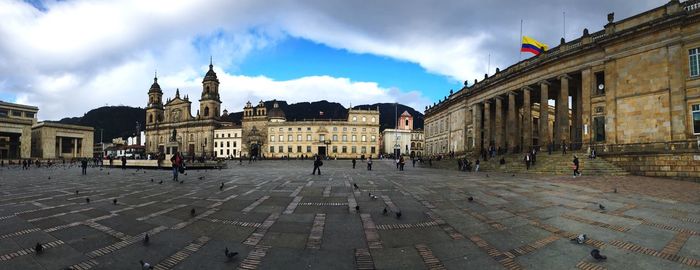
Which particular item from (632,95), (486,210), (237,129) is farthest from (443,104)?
(237,129)

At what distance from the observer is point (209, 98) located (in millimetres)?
101938

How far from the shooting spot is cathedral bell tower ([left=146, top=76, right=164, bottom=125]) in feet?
370

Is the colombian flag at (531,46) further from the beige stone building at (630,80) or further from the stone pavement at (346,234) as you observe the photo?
the stone pavement at (346,234)

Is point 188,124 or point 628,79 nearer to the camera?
point 628,79

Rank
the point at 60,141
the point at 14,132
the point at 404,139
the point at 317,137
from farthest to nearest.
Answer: the point at 404,139 < the point at 317,137 < the point at 60,141 < the point at 14,132

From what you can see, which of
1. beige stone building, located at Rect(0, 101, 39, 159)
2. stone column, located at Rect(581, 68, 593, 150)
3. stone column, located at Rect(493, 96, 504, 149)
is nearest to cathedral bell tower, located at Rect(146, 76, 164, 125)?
beige stone building, located at Rect(0, 101, 39, 159)

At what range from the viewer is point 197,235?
5.87 metres

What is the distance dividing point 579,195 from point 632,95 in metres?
20.0

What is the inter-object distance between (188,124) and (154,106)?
1893 cm

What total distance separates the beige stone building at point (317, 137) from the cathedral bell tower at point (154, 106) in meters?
37.9

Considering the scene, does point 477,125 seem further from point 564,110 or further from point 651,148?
point 651,148

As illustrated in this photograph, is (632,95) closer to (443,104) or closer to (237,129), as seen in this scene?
(443,104)

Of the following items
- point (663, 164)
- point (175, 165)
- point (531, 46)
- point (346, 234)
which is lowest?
point (346, 234)

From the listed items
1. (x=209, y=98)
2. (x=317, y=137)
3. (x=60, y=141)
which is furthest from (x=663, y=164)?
(x=60, y=141)
